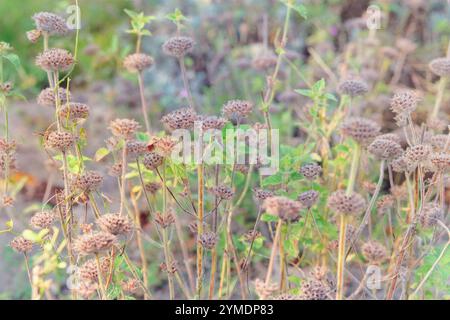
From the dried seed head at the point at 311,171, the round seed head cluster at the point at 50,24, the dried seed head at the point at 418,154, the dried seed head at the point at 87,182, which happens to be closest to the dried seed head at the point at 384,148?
the dried seed head at the point at 418,154

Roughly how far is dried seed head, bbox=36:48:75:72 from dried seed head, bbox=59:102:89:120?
75 millimetres

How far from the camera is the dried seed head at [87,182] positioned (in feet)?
3.78

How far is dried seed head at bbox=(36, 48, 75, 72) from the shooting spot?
112cm

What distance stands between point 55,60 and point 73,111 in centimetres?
11

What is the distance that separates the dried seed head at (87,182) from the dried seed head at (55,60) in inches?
7.4

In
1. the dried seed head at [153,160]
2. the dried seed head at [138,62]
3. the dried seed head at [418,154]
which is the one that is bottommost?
the dried seed head at [153,160]

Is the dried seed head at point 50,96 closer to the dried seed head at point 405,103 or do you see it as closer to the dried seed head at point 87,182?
the dried seed head at point 87,182

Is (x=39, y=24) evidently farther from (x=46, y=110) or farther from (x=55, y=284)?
(x=46, y=110)

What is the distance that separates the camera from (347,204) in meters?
0.93

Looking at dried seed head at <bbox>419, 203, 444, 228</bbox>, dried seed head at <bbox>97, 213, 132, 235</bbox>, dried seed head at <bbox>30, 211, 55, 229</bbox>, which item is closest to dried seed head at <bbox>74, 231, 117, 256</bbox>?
dried seed head at <bbox>97, 213, 132, 235</bbox>

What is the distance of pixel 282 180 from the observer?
1.25 meters

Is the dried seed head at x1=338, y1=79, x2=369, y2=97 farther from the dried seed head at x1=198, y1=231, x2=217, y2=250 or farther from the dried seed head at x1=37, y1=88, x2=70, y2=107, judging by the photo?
the dried seed head at x1=37, y1=88, x2=70, y2=107
